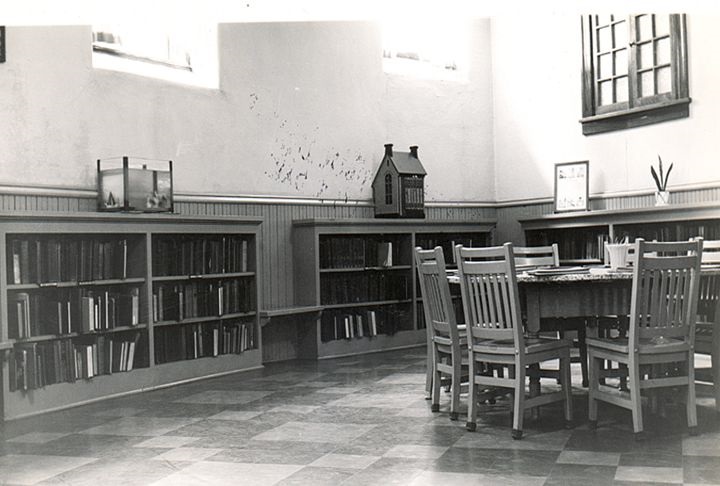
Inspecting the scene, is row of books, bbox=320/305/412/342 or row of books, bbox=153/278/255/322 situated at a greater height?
row of books, bbox=153/278/255/322

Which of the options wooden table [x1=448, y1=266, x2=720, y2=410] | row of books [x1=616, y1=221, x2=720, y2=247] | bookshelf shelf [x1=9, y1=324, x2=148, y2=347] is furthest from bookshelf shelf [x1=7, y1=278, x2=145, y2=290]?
row of books [x1=616, y1=221, x2=720, y2=247]

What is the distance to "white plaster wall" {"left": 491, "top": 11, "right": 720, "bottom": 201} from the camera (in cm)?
752

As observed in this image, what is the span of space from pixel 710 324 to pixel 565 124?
4.50m

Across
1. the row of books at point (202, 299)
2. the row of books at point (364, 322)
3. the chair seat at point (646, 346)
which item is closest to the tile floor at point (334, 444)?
the chair seat at point (646, 346)

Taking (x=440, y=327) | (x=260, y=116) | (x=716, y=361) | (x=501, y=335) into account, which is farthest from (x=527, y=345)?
(x=260, y=116)

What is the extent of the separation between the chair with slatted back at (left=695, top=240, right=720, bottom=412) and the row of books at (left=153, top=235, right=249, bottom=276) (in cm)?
395

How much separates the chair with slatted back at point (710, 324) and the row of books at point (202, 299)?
391 centimetres

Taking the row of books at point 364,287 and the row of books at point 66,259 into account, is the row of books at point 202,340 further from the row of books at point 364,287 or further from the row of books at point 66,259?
the row of books at point 364,287

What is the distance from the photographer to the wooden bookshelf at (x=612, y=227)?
23.2ft

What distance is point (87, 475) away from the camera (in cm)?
392

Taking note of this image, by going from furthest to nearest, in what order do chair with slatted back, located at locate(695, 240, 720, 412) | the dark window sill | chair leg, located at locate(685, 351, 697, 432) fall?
the dark window sill, chair with slatted back, located at locate(695, 240, 720, 412), chair leg, located at locate(685, 351, 697, 432)

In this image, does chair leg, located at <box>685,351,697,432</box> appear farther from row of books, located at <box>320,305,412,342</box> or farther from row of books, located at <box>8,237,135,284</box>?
row of books, located at <box>320,305,412,342</box>

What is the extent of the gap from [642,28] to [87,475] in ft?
22.4

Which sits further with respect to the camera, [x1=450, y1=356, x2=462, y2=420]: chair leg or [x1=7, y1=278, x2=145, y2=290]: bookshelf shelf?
[x1=7, y1=278, x2=145, y2=290]: bookshelf shelf
